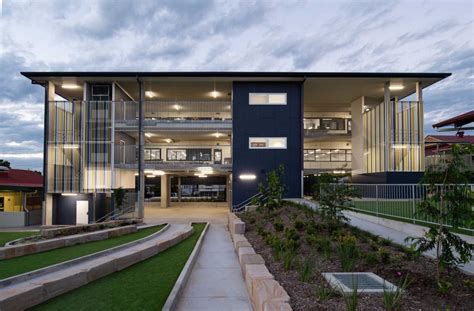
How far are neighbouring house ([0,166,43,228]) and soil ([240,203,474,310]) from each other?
21771 millimetres

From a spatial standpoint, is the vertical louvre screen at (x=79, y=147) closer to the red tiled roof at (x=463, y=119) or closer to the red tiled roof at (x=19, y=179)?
the red tiled roof at (x=19, y=179)

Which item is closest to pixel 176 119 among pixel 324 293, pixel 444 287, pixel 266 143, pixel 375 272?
pixel 266 143

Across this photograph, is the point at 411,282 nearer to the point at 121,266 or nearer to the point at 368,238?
the point at 368,238

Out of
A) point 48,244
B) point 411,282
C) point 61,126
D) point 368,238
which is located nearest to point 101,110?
point 61,126

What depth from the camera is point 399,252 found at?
24.4 feet

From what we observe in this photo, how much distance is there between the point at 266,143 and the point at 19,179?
21.1 metres

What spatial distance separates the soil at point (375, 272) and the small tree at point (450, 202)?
360 millimetres

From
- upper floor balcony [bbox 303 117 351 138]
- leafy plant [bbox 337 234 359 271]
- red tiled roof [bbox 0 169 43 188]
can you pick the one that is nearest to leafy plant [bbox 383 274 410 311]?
leafy plant [bbox 337 234 359 271]

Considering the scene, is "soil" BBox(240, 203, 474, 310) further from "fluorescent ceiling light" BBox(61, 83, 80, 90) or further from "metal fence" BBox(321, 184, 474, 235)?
"fluorescent ceiling light" BBox(61, 83, 80, 90)

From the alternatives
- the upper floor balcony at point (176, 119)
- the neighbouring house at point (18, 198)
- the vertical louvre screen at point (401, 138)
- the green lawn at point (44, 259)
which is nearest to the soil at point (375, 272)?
the green lawn at point (44, 259)

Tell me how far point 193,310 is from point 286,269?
2083 millimetres

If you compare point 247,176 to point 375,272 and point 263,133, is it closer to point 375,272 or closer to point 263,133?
point 263,133

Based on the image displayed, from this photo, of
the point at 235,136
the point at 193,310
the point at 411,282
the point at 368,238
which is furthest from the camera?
the point at 235,136

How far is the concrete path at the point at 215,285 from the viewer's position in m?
5.97
